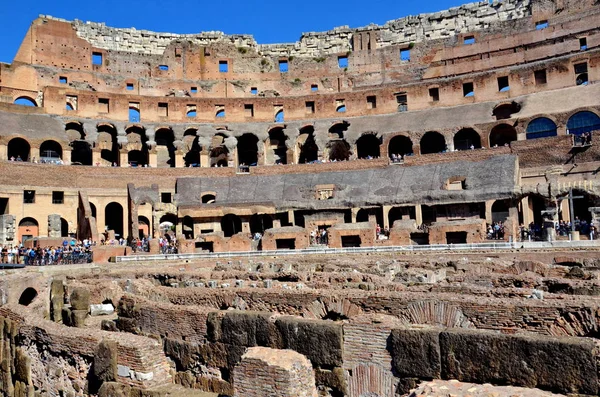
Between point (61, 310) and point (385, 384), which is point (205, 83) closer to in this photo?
point (61, 310)

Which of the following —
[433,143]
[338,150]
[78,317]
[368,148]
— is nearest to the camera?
[78,317]

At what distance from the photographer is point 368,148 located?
4512 centimetres

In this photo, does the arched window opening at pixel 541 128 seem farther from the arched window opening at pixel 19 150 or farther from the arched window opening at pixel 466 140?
the arched window opening at pixel 19 150

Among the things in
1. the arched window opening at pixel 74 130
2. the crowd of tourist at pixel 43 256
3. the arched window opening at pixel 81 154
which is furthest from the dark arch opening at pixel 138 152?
the crowd of tourist at pixel 43 256

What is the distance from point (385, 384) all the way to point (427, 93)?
41682mm

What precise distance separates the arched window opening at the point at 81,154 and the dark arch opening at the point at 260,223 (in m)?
17.9

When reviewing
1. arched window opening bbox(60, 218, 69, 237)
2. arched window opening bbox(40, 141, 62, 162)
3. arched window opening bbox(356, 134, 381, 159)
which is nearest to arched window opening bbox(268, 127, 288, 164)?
arched window opening bbox(356, 134, 381, 159)

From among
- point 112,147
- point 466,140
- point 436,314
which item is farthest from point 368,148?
point 436,314

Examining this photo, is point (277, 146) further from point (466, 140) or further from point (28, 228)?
point (28, 228)

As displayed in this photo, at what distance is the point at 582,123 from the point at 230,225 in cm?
2596

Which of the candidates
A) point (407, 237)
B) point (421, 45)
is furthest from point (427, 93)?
point (407, 237)

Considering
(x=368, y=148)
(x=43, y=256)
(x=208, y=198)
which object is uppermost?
(x=368, y=148)

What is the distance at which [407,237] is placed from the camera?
87.2 feet

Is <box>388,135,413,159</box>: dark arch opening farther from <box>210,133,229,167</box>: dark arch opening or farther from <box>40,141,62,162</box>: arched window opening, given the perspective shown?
<box>40,141,62,162</box>: arched window opening
